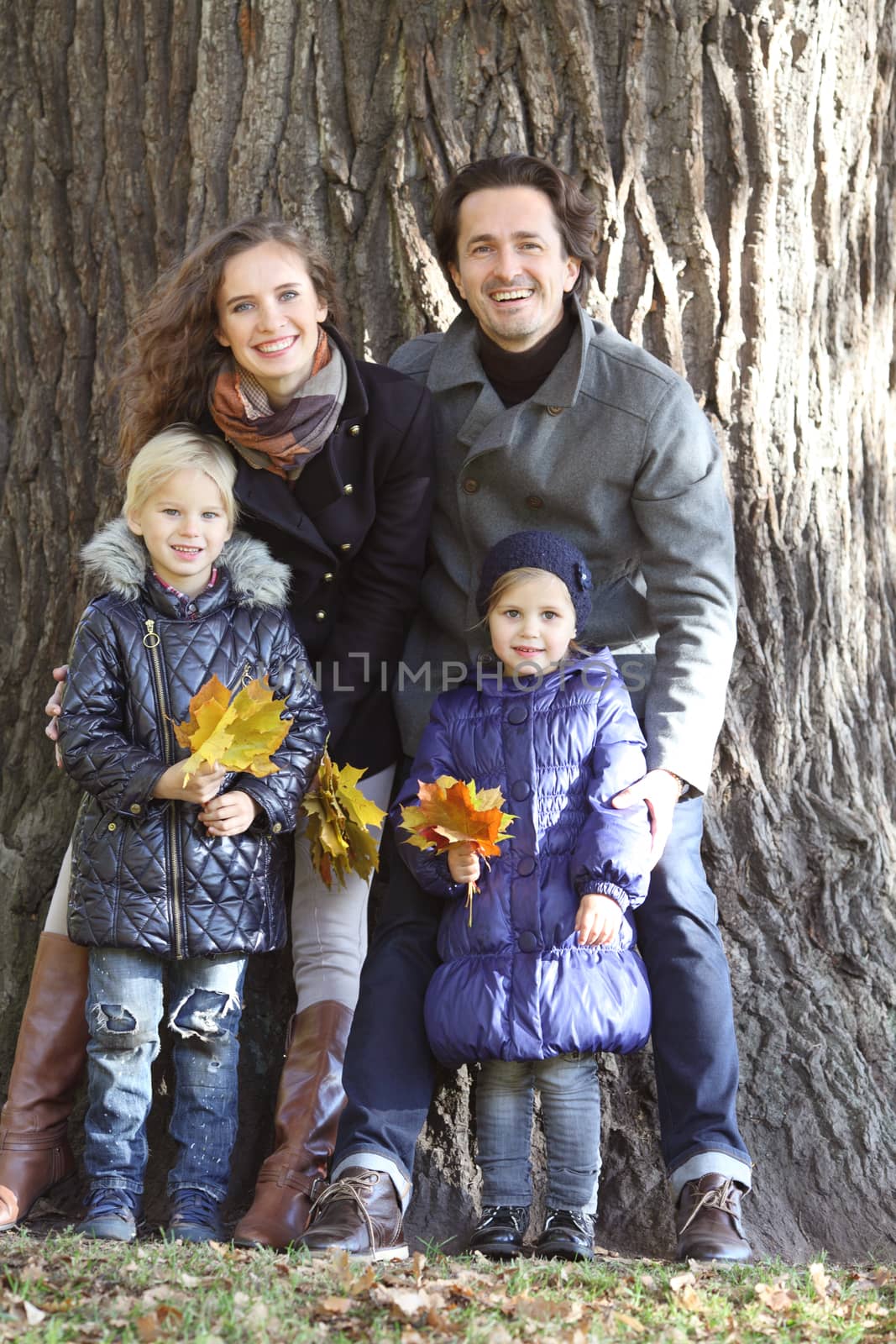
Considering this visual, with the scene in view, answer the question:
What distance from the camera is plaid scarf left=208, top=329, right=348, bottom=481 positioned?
3516 millimetres

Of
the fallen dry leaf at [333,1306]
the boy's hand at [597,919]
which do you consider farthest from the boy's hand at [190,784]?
the fallen dry leaf at [333,1306]

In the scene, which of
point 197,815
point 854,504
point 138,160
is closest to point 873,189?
point 854,504

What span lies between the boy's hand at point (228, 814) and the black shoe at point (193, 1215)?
85 cm

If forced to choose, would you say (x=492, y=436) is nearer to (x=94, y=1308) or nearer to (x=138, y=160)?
(x=138, y=160)

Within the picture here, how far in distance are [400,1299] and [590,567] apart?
1.91 meters

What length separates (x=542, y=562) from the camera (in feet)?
11.1

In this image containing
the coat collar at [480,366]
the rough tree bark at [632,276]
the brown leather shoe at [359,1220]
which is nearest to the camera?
the brown leather shoe at [359,1220]

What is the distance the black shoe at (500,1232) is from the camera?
3092mm

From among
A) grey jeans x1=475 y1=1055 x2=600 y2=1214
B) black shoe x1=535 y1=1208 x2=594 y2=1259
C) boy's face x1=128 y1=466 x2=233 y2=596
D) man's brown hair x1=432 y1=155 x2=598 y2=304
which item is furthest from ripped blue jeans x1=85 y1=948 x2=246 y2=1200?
man's brown hair x1=432 y1=155 x2=598 y2=304

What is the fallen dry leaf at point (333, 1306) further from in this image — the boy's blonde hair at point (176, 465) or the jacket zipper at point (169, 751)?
the boy's blonde hair at point (176, 465)

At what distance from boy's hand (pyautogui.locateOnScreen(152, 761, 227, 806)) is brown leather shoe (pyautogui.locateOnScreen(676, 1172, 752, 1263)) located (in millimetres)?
1419

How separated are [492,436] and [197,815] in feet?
4.08

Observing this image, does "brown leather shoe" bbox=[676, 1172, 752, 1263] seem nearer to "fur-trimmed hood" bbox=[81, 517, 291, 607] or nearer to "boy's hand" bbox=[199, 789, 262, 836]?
"boy's hand" bbox=[199, 789, 262, 836]

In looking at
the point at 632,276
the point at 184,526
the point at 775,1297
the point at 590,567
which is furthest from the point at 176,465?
the point at 775,1297
